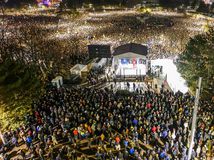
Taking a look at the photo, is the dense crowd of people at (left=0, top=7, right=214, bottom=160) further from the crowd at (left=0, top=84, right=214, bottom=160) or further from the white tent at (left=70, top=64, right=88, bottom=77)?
the white tent at (left=70, top=64, right=88, bottom=77)

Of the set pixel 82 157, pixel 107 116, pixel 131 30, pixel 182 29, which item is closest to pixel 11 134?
pixel 82 157

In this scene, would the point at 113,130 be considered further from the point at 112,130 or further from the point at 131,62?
the point at 131,62

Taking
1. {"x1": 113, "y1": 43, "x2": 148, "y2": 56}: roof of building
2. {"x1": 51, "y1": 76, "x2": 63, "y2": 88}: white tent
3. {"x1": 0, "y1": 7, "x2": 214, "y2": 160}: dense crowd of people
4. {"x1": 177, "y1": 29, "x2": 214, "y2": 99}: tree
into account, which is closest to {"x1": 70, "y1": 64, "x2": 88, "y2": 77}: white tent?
{"x1": 51, "y1": 76, "x2": 63, "y2": 88}: white tent

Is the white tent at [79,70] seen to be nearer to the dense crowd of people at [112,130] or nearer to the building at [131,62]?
the building at [131,62]

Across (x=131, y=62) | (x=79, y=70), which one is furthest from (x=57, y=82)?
(x=131, y=62)

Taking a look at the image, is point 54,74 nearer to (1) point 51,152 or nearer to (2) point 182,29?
(1) point 51,152
